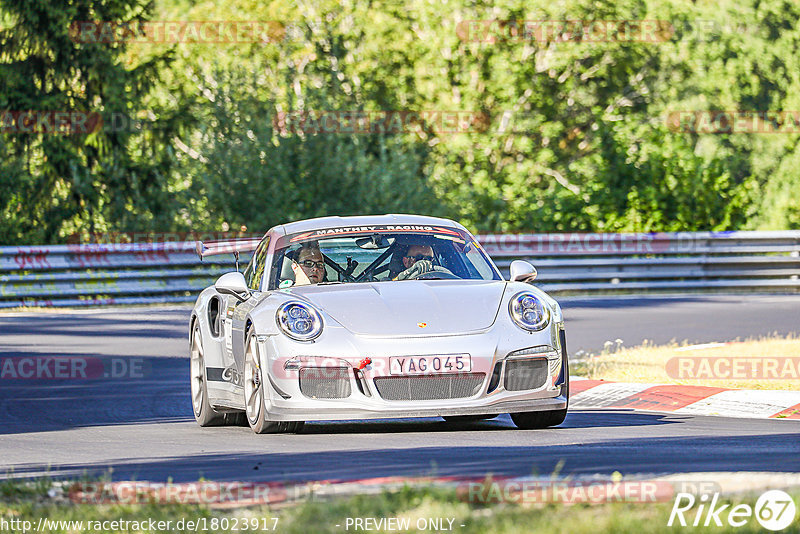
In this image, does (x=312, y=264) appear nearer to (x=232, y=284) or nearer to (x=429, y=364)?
(x=232, y=284)

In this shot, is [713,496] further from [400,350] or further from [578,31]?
[578,31]

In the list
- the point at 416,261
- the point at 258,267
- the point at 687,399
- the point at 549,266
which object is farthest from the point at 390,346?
the point at 549,266

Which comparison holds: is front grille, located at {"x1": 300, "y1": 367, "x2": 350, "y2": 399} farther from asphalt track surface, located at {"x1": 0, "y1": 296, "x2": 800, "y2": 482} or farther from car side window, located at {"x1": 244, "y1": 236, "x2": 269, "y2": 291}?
car side window, located at {"x1": 244, "y1": 236, "x2": 269, "y2": 291}

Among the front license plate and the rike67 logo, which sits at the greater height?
the rike67 logo

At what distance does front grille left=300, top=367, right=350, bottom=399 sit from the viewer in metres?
8.45

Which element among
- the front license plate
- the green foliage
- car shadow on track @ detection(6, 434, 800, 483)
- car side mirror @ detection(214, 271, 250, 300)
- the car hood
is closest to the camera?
car shadow on track @ detection(6, 434, 800, 483)

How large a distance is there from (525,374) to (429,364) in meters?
0.61

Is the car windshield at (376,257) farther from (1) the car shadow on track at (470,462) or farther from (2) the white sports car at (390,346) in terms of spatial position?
(1) the car shadow on track at (470,462)

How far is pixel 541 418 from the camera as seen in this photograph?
901 cm

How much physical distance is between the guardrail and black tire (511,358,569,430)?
559 inches

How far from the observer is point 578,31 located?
42125 millimetres

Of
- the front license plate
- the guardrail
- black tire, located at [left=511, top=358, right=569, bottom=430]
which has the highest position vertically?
the front license plate

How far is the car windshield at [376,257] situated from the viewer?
9641 millimetres

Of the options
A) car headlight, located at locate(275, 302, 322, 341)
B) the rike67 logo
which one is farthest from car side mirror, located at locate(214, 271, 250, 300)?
the rike67 logo
